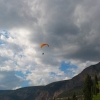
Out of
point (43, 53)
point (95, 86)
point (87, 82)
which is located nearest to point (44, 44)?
point (43, 53)

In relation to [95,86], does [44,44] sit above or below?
above

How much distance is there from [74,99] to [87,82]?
16.1 m

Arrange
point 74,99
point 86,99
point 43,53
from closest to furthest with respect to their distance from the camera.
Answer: point 43,53 < point 86,99 < point 74,99

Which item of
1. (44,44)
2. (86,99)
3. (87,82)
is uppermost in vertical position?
(44,44)

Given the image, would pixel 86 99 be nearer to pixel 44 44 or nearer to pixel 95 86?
pixel 95 86

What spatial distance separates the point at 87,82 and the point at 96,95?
23310mm

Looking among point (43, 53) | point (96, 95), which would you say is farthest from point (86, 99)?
point (43, 53)

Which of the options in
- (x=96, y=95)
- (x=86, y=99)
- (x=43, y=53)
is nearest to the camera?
(x=43, y=53)

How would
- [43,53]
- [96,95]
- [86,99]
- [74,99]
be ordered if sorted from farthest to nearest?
1. [96,95]
2. [74,99]
3. [86,99]
4. [43,53]

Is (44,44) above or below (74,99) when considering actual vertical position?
above

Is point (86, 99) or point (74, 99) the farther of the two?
point (74, 99)

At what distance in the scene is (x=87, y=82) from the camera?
136 m

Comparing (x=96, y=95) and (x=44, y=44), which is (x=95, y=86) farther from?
(x=44, y=44)

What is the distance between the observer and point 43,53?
340 feet
